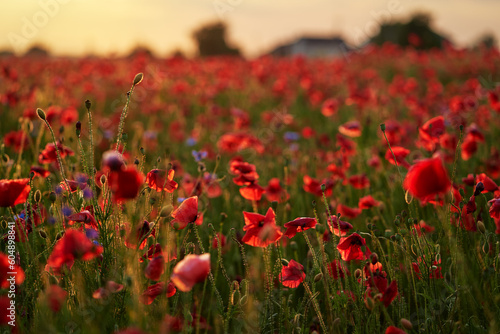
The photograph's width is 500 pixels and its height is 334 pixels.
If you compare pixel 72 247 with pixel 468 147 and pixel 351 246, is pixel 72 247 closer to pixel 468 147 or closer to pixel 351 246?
pixel 351 246

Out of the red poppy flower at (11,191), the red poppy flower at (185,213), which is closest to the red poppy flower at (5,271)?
the red poppy flower at (11,191)

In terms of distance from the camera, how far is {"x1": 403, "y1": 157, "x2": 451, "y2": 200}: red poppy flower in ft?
2.98

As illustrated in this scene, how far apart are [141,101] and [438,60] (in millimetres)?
6393

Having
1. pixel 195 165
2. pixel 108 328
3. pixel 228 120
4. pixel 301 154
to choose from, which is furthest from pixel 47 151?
pixel 228 120

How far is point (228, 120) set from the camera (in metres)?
5.61

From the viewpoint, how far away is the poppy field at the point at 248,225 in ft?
3.46

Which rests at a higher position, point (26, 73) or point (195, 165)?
point (195, 165)

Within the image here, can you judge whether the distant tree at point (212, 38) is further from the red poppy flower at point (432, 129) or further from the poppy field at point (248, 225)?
the red poppy flower at point (432, 129)

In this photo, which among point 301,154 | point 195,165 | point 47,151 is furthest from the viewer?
point 301,154

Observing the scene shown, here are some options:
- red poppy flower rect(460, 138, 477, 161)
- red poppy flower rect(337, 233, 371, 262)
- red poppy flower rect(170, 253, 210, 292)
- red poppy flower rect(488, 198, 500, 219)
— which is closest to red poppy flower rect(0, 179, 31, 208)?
red poppy flower rect(170, 253, 210, 292)

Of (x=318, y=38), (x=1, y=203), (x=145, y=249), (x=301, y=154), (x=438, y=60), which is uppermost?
(x=1, y=203)

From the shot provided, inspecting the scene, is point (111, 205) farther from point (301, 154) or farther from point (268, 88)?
point (268, 88)

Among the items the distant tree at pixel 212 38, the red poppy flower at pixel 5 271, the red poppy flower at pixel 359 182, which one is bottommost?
the distant tree at pixel 212 38

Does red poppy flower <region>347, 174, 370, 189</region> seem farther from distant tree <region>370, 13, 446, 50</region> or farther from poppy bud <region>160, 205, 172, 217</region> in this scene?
distant tree <region>370, 13, 446, 50</region>
